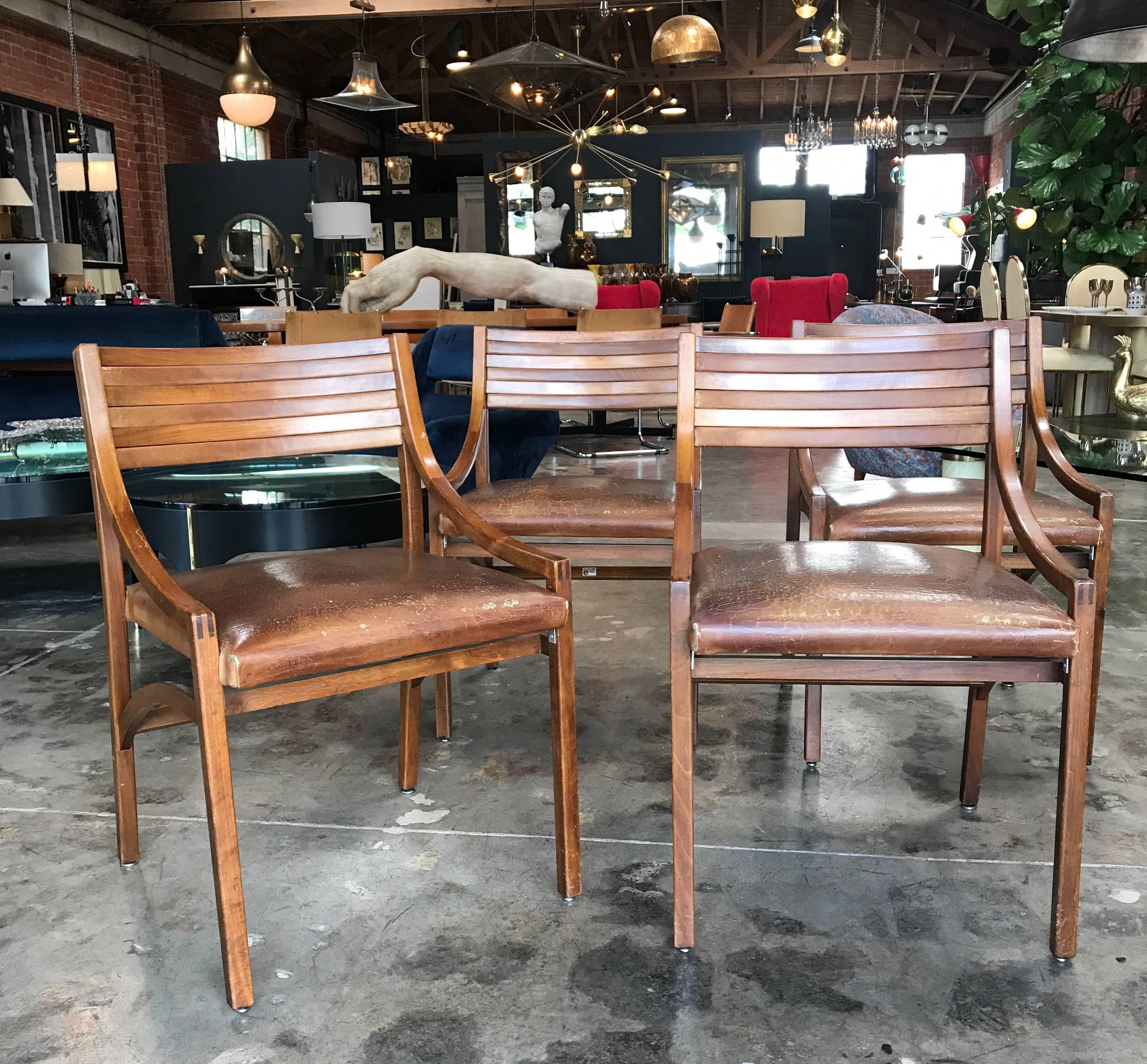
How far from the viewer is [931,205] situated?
67.9ft

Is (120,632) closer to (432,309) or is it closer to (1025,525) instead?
(1025,525)

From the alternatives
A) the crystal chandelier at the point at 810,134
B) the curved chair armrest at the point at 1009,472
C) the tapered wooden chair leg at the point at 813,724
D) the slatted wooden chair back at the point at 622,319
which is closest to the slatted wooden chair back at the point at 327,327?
the slatted wooden chair back at the point at 622,319

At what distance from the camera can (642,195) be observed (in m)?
14.8

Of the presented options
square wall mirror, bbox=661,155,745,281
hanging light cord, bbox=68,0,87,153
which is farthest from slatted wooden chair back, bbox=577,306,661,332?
square wall mirror, bbox=661,155,745,281

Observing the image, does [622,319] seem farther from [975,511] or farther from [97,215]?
[97,215]

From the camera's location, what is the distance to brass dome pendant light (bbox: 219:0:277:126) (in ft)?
25.9

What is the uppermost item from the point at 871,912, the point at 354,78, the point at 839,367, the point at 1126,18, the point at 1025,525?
the point at 354,78

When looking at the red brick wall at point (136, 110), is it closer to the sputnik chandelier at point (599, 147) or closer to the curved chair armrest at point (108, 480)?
the sputnik chandelier at point (599, 147)

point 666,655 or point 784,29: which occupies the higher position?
point 784,29

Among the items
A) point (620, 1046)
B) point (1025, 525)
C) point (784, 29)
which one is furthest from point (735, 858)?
point (784, 29)

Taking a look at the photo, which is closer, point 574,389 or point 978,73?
point 574,389

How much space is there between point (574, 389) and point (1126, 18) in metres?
1.88

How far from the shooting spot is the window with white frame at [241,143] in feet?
→ 45.5

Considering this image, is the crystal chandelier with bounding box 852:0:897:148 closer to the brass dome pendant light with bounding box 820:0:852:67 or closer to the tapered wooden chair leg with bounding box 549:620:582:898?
the brass dome pendant light with bounding box 820:0:852:67
